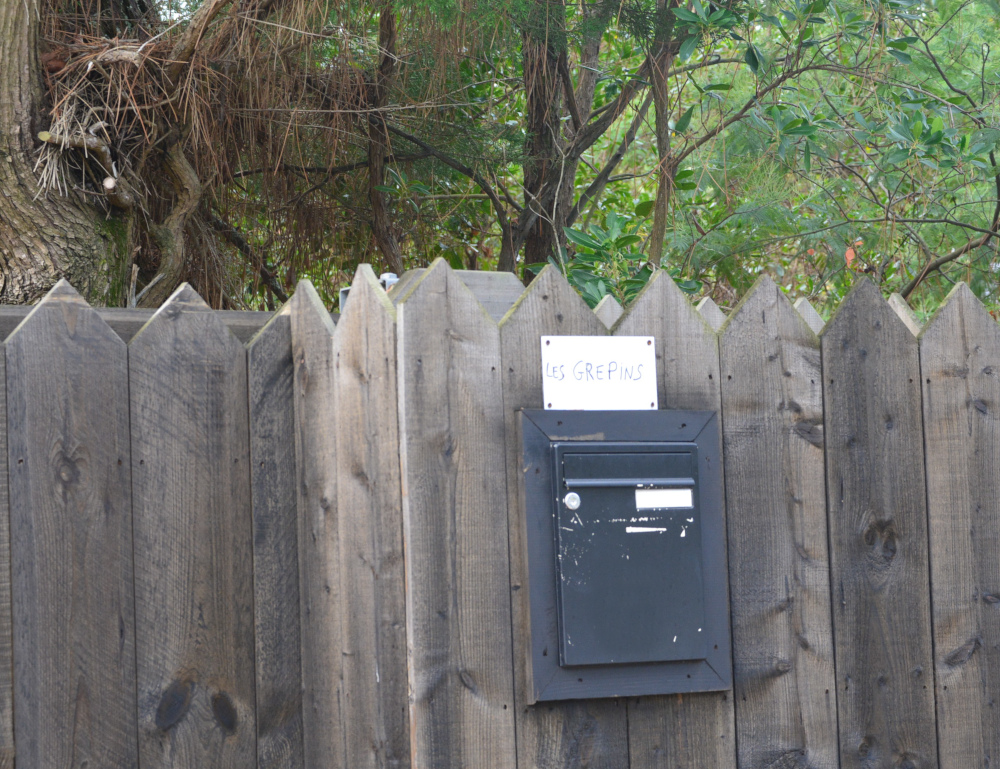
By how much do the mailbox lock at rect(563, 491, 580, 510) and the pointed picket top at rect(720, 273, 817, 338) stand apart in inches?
24.9

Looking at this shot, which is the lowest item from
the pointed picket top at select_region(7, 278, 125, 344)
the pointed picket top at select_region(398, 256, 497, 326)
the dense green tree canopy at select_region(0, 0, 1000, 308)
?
the pointed picket top at select_region(7, 278, 125, 344)

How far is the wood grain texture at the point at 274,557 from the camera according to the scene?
2.13 metres

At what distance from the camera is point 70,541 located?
1975mm

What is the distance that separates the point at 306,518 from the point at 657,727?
1008 millimetres

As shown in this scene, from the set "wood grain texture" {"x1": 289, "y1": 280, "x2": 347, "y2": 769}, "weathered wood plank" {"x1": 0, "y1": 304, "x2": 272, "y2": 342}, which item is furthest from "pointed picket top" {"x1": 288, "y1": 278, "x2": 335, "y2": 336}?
"weathered wood plank" {"x1": 0, "y1": 304, "x2": 272, "y2": 342}

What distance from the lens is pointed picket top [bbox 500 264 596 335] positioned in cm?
217

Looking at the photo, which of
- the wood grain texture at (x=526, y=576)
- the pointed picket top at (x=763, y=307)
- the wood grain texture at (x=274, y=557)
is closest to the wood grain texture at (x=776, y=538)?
the pointed picket top at (x=763, y=307)

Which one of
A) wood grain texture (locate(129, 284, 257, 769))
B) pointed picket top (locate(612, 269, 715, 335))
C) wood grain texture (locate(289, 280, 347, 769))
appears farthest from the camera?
pointed picket top (locate(612, 269, 715, 335))

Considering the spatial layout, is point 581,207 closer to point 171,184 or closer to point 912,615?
point 171,184

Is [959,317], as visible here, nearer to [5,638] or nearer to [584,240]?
[584,240]

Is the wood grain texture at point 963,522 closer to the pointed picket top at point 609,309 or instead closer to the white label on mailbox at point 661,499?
the white label on mailbox at point 661,499

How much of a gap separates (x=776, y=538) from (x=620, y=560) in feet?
1.52

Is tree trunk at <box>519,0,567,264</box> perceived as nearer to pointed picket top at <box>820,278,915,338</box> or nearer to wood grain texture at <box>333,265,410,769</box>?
pointed picket top at <box>820,278,915,338</box>

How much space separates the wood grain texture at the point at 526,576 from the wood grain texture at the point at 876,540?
0.65 m
